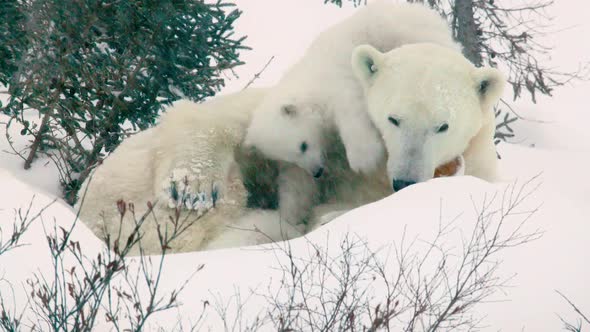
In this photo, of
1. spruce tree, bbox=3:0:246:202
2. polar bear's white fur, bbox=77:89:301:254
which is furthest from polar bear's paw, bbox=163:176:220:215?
spruce tree, bbox=3:0:246:202

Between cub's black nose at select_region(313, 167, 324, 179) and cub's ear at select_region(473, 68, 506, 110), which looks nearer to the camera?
cub's ear at select_region(473, 68, 506, 110)

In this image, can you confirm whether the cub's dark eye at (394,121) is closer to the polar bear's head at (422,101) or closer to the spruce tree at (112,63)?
the polar bear's head at (422,101)

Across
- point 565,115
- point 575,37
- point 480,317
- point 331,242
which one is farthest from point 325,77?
point 575,37

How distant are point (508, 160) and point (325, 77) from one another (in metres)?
4.00

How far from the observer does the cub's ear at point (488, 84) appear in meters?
3.95

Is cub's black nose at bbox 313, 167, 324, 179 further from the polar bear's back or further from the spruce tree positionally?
the spruce tree

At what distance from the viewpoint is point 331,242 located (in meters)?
2.96

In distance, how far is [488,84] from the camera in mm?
3998

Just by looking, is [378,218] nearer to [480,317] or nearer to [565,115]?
[480,317]

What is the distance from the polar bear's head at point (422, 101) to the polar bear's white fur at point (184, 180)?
0.78 meters

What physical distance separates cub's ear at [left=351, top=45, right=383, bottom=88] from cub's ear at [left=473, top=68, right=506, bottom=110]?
20.1 inches

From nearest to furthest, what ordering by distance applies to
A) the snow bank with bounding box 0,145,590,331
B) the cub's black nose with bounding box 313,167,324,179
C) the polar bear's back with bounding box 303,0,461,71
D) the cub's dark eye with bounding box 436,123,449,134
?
1. the snow bank with bounding box 0,145,590,331
2. the cub's dark eye with bounding box 436,123,449,134
3. the cub's black nose with bounding box 313,167,324,179
4. the polar bear's back with bounding box 303,0,461,71

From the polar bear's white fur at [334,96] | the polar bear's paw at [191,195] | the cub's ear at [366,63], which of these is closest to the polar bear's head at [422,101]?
the cub's ear at [366,63]

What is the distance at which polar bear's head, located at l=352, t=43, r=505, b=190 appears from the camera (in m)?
3.70
